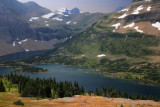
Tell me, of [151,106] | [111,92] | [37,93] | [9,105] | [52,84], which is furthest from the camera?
[111,92]

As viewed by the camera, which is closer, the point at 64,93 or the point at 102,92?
the point at 64,93

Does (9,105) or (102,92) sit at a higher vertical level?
(9,105)

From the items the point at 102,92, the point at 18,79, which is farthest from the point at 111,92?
the point at 18,79

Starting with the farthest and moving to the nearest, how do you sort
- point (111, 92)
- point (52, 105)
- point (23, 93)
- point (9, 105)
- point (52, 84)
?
point (111, 92), point (52, 84), point (23, 93), point (52, 105), point (9, 105)

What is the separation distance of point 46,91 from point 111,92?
188ft

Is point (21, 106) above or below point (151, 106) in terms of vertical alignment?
above

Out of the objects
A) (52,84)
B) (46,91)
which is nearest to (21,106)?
(46,91)

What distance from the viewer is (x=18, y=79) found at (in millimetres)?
157750

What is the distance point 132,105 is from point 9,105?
46.4 metres

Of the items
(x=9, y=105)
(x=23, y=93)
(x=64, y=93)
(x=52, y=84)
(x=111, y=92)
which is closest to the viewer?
(x=9, y=105)

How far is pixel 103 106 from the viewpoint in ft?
253

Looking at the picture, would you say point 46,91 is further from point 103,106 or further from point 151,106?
point 151,106

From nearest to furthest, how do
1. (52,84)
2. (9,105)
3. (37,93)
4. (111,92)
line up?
1. (9,105)
2. (37,93)
3. (52,84)
4. (111,92)

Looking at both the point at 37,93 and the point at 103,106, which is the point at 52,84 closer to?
the point at 37,93
